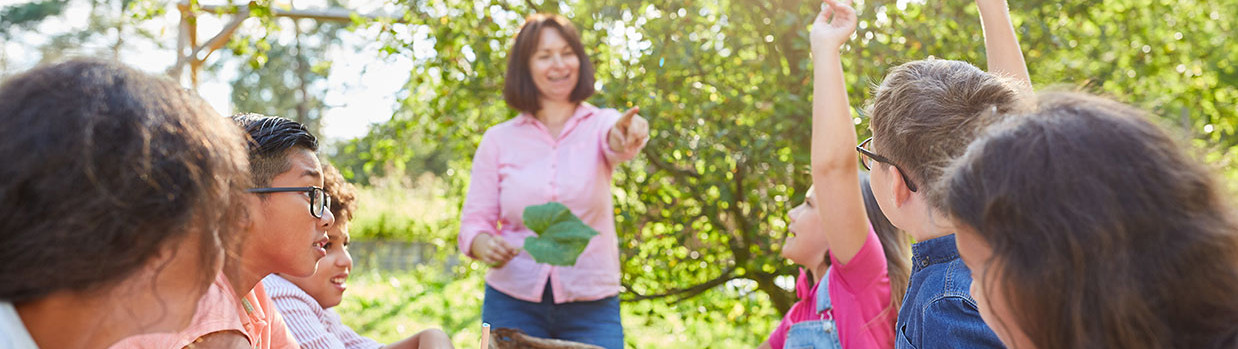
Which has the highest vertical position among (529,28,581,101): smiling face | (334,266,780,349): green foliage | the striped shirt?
(529,28,581,101): smiling face

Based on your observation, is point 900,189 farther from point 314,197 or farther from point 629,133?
point 629,133

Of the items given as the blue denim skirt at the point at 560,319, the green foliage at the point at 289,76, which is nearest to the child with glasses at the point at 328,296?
the blue denim skirt at the point at 560,319

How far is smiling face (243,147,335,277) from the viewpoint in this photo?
1.70 meters

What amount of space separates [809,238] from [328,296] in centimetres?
120

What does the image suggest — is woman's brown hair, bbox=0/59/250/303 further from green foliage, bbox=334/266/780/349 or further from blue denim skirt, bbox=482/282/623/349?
green foliage, bbox=334/266/780/349

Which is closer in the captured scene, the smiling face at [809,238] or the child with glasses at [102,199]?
the child with glasses at [102,199]

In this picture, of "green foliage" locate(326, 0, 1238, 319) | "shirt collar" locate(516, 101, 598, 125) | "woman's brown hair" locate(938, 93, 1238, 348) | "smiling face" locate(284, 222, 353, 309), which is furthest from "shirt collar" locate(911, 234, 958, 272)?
"green foliage" locate(326, 0, 1238, 319)

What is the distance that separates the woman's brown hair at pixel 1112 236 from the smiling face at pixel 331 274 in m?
1.68

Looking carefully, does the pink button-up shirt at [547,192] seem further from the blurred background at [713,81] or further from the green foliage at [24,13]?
the green foliage at [24,13]

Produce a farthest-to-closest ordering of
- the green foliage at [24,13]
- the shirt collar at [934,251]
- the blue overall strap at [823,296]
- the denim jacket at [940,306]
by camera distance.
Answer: the green foliage at [24,13], the blue overall strap at [823,296], the shirt collar at [934,251], the denim jacket at [940,306]

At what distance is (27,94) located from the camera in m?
0.91

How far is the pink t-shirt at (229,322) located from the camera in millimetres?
1358

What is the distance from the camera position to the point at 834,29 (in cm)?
185

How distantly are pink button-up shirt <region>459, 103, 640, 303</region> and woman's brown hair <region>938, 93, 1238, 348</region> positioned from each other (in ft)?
6.32
